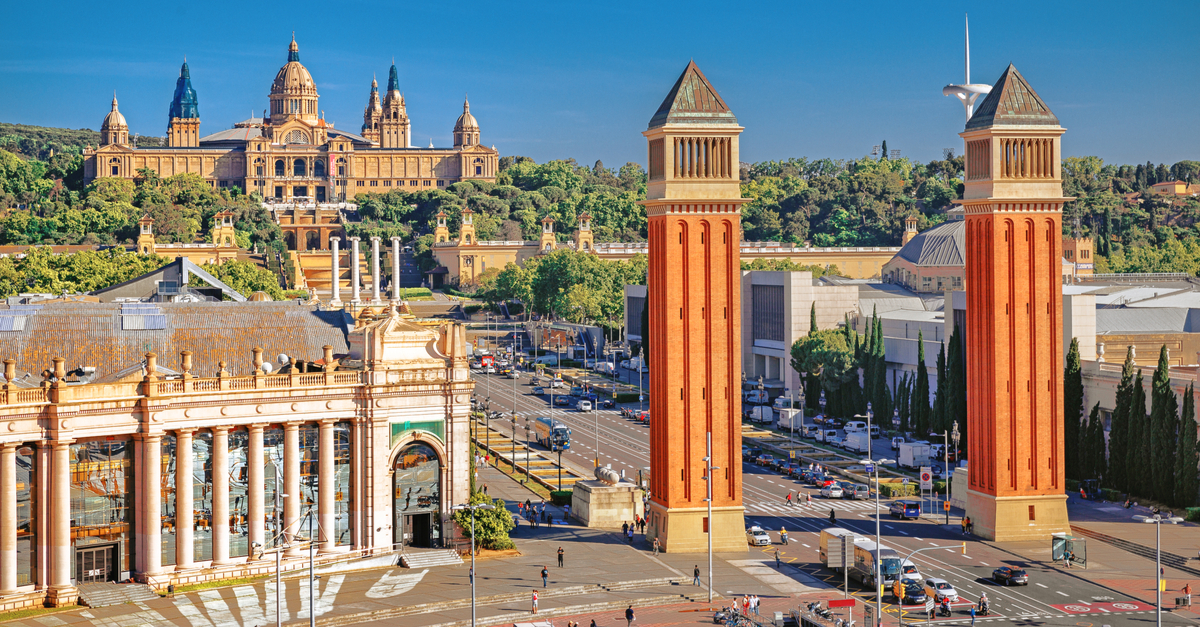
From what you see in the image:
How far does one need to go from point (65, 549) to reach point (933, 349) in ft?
263

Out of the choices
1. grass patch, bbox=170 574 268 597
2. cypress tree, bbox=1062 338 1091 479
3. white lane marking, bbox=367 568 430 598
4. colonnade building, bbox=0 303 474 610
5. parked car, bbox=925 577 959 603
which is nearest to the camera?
colonnade building, bbox=0 303 474 610

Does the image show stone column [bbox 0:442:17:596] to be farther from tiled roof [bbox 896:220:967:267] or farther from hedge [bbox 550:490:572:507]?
tiled roof [bbox 896:220:967:267]

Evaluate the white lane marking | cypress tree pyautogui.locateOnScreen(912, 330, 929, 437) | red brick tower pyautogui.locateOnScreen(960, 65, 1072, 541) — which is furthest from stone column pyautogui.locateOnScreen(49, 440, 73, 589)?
cypress tree pyautogui.locateOnScreen(912, 330, 929, 437)

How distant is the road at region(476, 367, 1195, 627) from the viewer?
A: 6650 cm

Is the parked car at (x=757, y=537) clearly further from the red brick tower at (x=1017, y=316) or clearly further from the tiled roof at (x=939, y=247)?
the tiled roof at (x=939, y=247)

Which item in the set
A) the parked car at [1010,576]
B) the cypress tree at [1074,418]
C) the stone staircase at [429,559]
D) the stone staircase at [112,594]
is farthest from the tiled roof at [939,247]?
the stone staircase at [112,594]

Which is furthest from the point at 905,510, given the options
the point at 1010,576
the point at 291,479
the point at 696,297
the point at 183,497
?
the point at 183,497

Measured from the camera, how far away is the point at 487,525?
Result: 76.9 m

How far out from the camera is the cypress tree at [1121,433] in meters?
95.2

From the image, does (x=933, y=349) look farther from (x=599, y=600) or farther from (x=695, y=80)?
(x=599, y=600)

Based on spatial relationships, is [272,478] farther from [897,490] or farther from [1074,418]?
[1074,418]

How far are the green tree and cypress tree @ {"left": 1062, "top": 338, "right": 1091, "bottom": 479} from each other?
41947 mm

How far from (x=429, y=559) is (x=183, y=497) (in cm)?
1241

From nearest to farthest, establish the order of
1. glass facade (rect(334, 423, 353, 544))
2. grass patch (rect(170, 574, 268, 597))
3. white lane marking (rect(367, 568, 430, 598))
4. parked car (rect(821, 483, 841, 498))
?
white lane marking (rect(367, 568, 430, 598)) < grass patch (rect(170, 574, 268, 597)) < glass facade (rect(334, 423, 353, 544)) < parked car (rect(821, 483, 841, 498))
